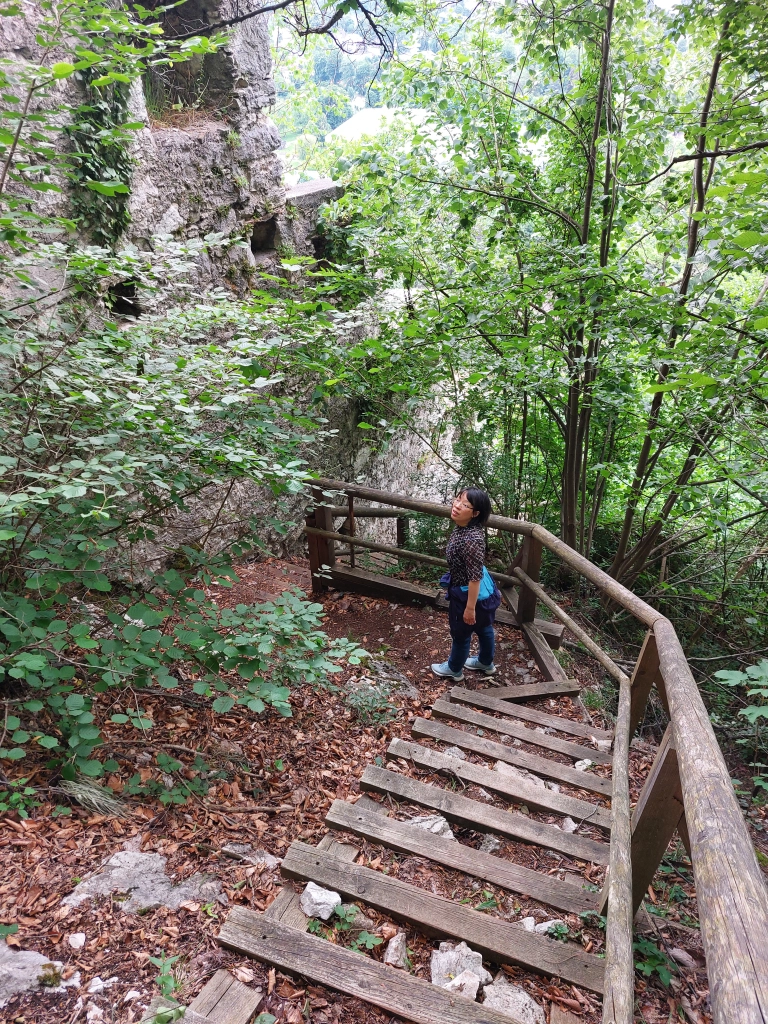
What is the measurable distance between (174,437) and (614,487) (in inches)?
240

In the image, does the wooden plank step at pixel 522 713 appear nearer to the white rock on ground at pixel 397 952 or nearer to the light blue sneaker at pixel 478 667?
the light blue sneaker at pixel 478 667

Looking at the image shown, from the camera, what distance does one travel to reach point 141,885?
7.66ft

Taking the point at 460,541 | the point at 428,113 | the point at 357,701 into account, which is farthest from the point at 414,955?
the point at 428,113

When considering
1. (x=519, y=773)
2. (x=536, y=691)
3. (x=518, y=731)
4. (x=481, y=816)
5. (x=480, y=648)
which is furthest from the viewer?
(x=480, y=648)

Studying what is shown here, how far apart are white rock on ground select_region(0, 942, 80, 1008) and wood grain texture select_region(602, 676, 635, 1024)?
5.72ft

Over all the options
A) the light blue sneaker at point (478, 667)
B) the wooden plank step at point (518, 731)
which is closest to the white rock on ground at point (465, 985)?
the wooden plank step at point (518, 731)

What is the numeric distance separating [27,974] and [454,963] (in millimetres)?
1477

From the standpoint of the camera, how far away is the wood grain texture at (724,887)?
72 centimetres

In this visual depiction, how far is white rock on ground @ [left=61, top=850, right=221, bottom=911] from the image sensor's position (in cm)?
224

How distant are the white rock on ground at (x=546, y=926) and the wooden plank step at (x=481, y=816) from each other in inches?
15.9

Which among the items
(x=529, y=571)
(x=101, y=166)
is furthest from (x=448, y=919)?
(x=101, y=166)

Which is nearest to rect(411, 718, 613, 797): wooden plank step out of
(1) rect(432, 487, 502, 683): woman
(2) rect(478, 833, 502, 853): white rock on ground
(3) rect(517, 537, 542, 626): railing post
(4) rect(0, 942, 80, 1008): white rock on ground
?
(2) rect(478, 833, 502, 853): white rock on ground

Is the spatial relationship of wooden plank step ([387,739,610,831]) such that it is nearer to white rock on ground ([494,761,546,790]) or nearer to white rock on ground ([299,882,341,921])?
white rock on ground ([494,761,546,790])

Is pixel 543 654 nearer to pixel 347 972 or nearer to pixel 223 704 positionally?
pixel 223 704
